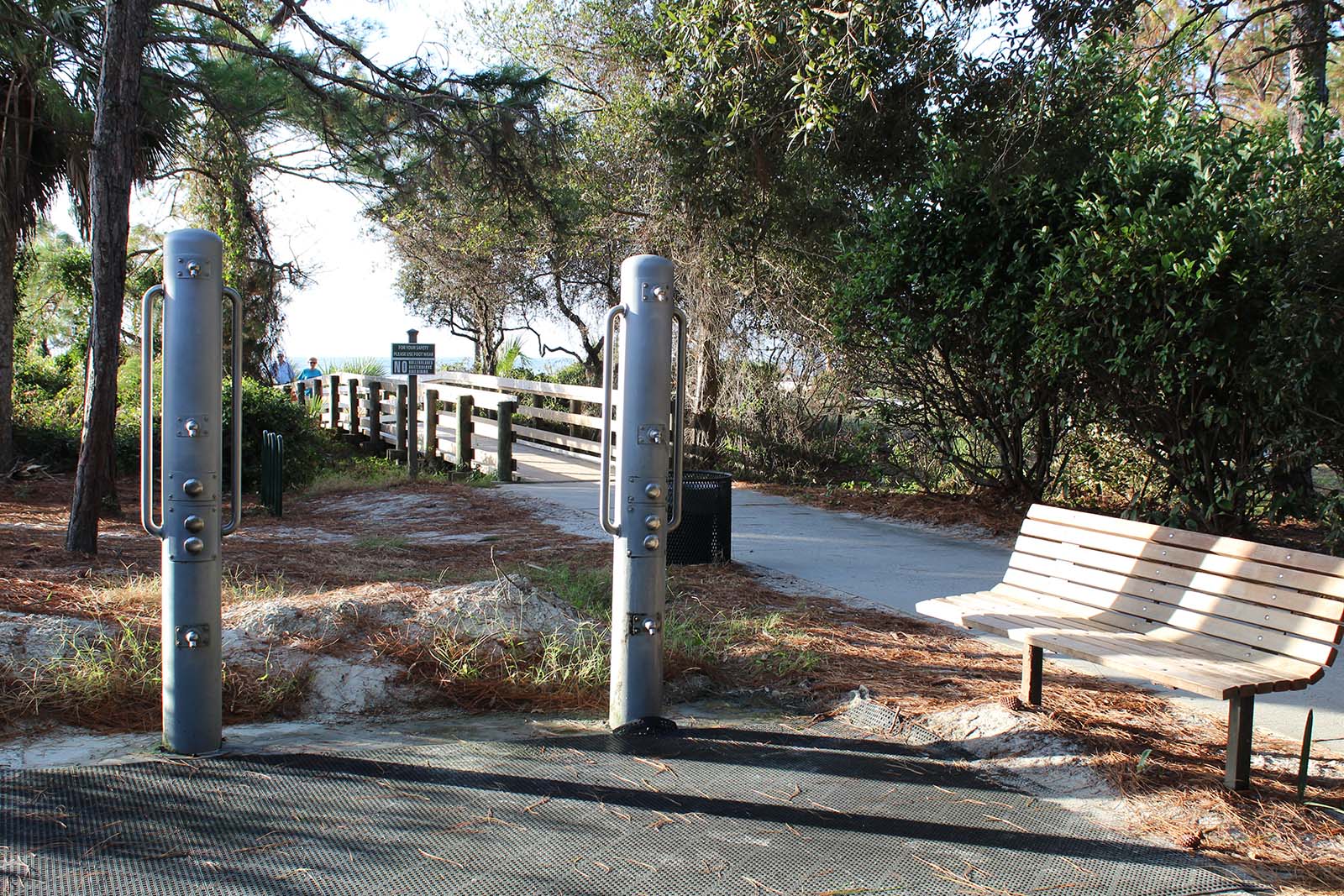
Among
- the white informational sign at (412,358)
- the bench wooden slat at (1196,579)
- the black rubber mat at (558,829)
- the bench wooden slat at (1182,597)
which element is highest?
the white informational sign at (412,358)

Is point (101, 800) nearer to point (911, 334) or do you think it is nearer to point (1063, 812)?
point (1063, 812)

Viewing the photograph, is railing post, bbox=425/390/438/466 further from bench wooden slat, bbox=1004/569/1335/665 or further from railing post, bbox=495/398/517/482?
bench wooden slat, bbox=1004/569/1335/665

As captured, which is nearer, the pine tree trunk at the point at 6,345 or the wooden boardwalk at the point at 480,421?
the pine tree trunk at the point at 6,345

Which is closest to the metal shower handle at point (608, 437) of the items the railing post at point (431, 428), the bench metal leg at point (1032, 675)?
the bench metal leg at point (1032, 675)

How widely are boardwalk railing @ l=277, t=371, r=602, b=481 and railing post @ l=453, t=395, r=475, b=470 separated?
0.01m

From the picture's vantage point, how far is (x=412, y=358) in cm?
1306

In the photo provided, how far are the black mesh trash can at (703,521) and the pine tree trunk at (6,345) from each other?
869cm

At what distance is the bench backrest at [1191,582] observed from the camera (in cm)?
357

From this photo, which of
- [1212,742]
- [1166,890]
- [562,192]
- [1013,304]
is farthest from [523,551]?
[1166,890]

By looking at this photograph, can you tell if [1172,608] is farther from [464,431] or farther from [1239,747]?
[464,431]

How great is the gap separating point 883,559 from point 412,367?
23.4 ft

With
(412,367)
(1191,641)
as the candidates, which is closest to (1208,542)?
(1191,641)

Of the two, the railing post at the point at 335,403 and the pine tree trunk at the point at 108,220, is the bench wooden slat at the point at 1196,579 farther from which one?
the railing post at the point at 335,403

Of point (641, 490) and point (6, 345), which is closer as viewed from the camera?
point (641, 490)
